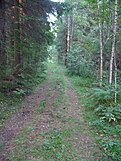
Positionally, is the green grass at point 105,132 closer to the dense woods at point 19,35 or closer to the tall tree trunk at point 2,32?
the dense woods at point 19,35

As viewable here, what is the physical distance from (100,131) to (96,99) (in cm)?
355

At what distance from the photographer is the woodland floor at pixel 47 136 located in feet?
18.8

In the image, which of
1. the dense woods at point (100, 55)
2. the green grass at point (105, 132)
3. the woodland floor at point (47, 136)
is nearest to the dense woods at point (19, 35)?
the dense woods at point (100, 55)

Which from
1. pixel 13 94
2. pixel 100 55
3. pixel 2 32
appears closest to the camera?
pixel 2 32

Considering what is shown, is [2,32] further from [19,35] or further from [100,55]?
[100,55]

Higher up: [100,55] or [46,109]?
[100,55]

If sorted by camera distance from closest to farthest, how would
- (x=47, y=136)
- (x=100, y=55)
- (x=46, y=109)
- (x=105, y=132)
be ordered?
(x=47, y=136)
(x=105, y=132)
(x=46, y=109)
(x=100, y=55)

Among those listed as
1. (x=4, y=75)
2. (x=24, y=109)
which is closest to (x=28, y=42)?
(x=4, y=75)

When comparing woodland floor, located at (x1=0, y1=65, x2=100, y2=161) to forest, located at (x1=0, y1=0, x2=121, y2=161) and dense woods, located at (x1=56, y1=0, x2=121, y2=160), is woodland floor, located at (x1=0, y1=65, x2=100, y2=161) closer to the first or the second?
forest, located at (x1=0, y1=0, x2=121, y2=161)

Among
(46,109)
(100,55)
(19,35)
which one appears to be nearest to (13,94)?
(46,109)

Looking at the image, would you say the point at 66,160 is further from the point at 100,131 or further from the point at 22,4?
the point at 22,4

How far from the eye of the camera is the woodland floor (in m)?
5.72

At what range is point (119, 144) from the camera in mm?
6262

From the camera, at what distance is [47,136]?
675 centimetres
